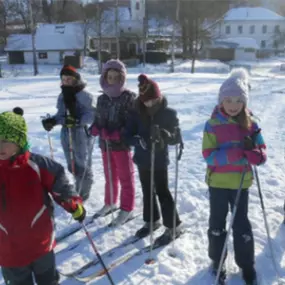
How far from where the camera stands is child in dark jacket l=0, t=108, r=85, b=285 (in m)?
2.12

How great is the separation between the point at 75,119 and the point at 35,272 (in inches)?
74.9

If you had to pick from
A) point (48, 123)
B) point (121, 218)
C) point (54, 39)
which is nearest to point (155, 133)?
point (121, 218)

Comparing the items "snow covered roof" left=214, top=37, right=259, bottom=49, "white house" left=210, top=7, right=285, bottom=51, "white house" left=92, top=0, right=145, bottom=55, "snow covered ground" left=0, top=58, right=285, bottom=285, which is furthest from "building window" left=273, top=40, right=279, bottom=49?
"snow covered ground" left=0, top=58, right=285, bottom=285

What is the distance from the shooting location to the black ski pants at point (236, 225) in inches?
108

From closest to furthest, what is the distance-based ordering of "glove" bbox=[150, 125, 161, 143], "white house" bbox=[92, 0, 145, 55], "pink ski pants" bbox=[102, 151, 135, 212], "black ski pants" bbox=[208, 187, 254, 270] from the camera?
"black ski pants" bbox=[208, 187, 254, 270], "glove" bbox=[150, 125, 161, 143], "pink ski pants" bbox=[102, 151, 135, 212], "white house" bbox=[92, 0, 145, 55]

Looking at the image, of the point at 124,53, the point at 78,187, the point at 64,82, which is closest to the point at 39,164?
the point at 64,82

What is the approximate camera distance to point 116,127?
361cm

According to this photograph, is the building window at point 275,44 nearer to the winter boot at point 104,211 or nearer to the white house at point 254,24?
the white house at point 254,24

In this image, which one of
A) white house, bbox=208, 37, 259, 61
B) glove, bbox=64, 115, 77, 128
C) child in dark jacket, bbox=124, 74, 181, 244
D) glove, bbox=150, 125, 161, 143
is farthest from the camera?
white house, bbox=208, 37, 259, 61

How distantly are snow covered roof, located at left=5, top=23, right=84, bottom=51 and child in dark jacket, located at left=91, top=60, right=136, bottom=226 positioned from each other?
113 feet

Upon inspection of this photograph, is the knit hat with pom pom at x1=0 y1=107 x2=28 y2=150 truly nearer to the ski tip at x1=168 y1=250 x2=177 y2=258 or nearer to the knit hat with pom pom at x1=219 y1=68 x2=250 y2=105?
the knit hat with pom pom at x1=219 y1=68 x2=250 y2=105

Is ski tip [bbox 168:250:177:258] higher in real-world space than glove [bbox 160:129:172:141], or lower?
lower

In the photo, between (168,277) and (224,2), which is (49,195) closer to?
(168,277)

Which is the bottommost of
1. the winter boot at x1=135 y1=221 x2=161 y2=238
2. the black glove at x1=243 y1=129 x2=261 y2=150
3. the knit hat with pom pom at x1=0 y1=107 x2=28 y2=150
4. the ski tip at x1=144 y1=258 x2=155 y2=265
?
the ski tip at x1=144 y1=258 x2=155 y2=265
